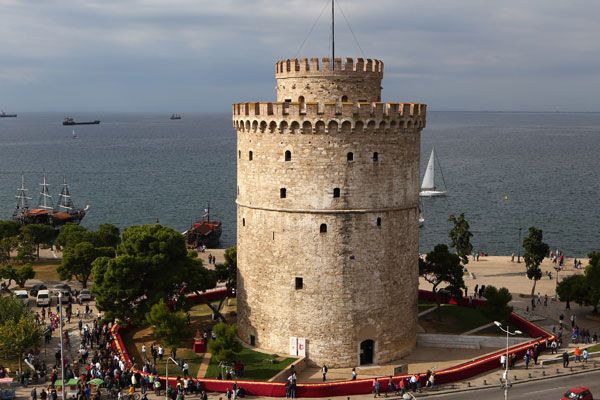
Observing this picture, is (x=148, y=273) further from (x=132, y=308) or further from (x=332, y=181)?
(x=332, y=181)

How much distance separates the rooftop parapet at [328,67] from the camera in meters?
38.9

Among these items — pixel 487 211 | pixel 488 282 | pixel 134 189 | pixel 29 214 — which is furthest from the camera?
pixel 134 189

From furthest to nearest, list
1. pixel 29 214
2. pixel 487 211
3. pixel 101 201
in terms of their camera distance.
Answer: pixel 101 201, pixel 487 211, pixel 29 214

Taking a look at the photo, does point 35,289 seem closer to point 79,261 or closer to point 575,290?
point 79,261

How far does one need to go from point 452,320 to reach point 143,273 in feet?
72.1

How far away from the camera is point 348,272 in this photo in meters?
38.2

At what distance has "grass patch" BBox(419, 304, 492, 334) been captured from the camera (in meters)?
45.4

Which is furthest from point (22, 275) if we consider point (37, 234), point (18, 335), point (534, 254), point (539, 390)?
point (534, 254)

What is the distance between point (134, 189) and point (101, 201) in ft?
45.0

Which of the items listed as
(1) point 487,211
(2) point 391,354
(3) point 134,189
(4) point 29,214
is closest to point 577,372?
(2) point 391,354

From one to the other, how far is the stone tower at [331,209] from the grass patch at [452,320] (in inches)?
224

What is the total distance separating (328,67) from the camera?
128 feet

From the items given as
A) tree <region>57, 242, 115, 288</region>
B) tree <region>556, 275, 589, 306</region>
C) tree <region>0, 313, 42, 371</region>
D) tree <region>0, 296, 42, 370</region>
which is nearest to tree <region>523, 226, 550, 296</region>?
tree <region>556, 275, 589, 306</region>

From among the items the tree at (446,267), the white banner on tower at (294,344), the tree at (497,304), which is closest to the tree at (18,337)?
the white banner on tower at (294,344)
